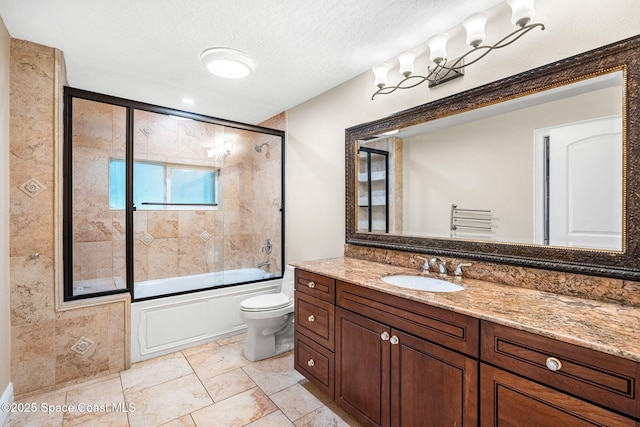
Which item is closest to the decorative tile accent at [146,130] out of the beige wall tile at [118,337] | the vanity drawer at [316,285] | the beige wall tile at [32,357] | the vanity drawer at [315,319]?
the beige wall tile at [118,337]

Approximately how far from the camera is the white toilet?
94.6 inches

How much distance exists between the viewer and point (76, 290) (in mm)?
2227

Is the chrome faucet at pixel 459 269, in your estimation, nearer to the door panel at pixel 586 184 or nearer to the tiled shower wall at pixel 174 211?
the door panel at pixel 586 184

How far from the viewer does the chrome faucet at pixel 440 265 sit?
5.78 feet

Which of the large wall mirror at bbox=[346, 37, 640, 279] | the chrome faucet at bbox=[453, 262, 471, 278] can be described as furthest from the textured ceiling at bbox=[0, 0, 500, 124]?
the chrome faucet at bbox=[453, 262, 471, 278]

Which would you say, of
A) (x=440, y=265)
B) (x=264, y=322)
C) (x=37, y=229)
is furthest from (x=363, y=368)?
(x=37, y=229)

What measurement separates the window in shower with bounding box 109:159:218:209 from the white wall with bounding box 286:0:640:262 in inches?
40.6

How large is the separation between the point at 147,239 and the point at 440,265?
3.02m

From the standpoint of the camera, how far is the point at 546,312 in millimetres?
1092

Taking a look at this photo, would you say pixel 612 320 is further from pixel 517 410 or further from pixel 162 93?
pixel 162 93

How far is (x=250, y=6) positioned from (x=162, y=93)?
158cm

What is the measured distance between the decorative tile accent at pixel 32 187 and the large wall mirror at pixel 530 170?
2.45m

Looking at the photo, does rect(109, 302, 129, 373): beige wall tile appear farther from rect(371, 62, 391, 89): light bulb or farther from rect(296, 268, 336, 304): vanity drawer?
rect(371, 62, 391, 89): light bulb

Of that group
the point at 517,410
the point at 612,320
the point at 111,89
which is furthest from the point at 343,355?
the point at 111,89
